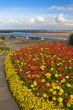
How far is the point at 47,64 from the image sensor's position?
1219 centimetres

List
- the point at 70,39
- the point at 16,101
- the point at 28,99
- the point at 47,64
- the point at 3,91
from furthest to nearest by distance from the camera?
1. the point at 70,39
2. the point at 47,64
3. the point at 3,91
4. the point at 16,101
5. the point at 28,99

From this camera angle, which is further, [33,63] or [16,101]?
[33,63]

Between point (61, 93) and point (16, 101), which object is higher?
point (61, 93)

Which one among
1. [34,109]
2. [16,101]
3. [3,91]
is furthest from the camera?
[3,91]

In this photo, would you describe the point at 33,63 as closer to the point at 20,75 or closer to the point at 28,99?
the point at 20,75

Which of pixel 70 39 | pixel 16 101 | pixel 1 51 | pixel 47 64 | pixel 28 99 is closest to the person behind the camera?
pixel 28 99

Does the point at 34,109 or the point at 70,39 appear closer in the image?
the point at 34,109

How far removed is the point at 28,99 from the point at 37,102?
47 cm

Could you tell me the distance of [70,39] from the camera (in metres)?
25.2

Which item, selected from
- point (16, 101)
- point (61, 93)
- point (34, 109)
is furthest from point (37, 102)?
point (16, 101)

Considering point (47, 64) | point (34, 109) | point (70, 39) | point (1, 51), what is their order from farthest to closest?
point (70, 39) → point (1, 51) → point (47, 64) → point (34, 109)

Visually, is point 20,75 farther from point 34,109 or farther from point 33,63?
point 34,109

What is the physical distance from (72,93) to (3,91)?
3.23 metres

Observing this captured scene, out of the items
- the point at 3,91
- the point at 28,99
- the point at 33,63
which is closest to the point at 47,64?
the point at 33,63
